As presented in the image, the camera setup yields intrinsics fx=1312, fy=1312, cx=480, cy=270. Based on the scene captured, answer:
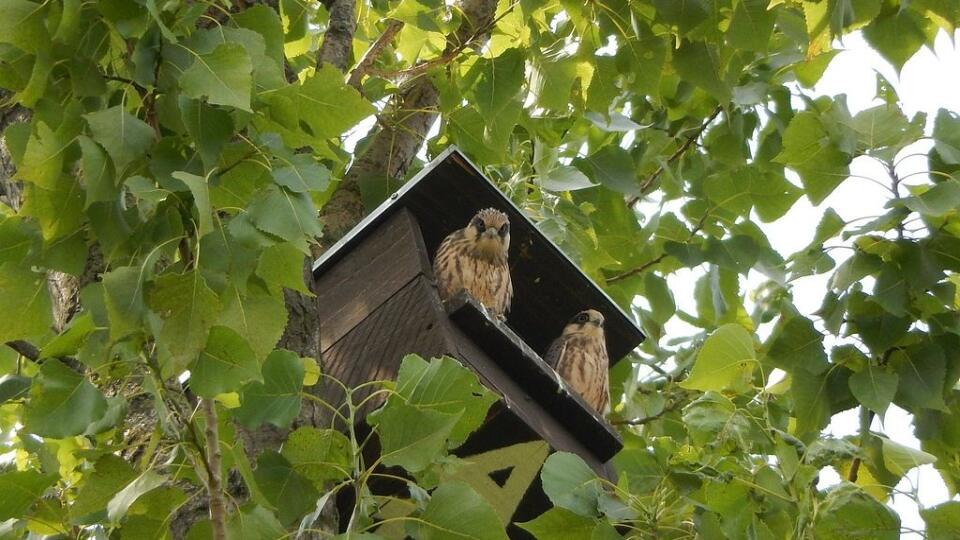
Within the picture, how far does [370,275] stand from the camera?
314 cm

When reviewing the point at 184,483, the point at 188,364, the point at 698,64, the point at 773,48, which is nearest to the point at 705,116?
the point at 773,48

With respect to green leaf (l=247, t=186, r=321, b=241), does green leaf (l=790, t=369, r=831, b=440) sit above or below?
below

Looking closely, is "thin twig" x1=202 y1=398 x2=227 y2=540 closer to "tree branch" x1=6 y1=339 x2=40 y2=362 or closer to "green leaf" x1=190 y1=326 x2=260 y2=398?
"green leaf" x1=190 y1=326 x2=260 y2=398

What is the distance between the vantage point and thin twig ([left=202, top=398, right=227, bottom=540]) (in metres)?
1.90

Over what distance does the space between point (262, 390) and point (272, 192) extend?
356mm

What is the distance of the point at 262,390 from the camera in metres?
2.15

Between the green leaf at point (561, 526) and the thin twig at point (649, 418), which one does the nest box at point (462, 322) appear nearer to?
the green leaf at point (561, 526)

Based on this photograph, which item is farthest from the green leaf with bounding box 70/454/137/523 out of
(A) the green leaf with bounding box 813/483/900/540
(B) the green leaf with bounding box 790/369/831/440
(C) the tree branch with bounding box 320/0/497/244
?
(B) the green leaf with bounding box 790/369/831/440

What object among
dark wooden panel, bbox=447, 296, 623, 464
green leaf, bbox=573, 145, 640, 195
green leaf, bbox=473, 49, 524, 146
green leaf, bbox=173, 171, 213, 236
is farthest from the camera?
green leaf, bbox=573, 145, 640, 195

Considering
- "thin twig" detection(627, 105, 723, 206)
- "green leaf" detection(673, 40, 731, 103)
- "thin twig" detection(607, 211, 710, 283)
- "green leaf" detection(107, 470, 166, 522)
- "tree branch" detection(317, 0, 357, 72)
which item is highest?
"tree branch" detection(317, 0, 357, 72)

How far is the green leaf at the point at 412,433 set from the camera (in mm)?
2016

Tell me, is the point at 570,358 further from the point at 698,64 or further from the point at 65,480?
the point at 65,480

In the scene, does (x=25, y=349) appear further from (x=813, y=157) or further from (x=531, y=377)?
(x=813, y=157)

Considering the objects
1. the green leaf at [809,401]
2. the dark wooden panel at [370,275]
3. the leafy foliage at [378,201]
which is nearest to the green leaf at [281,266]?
the leafy foliage at [378,201]
